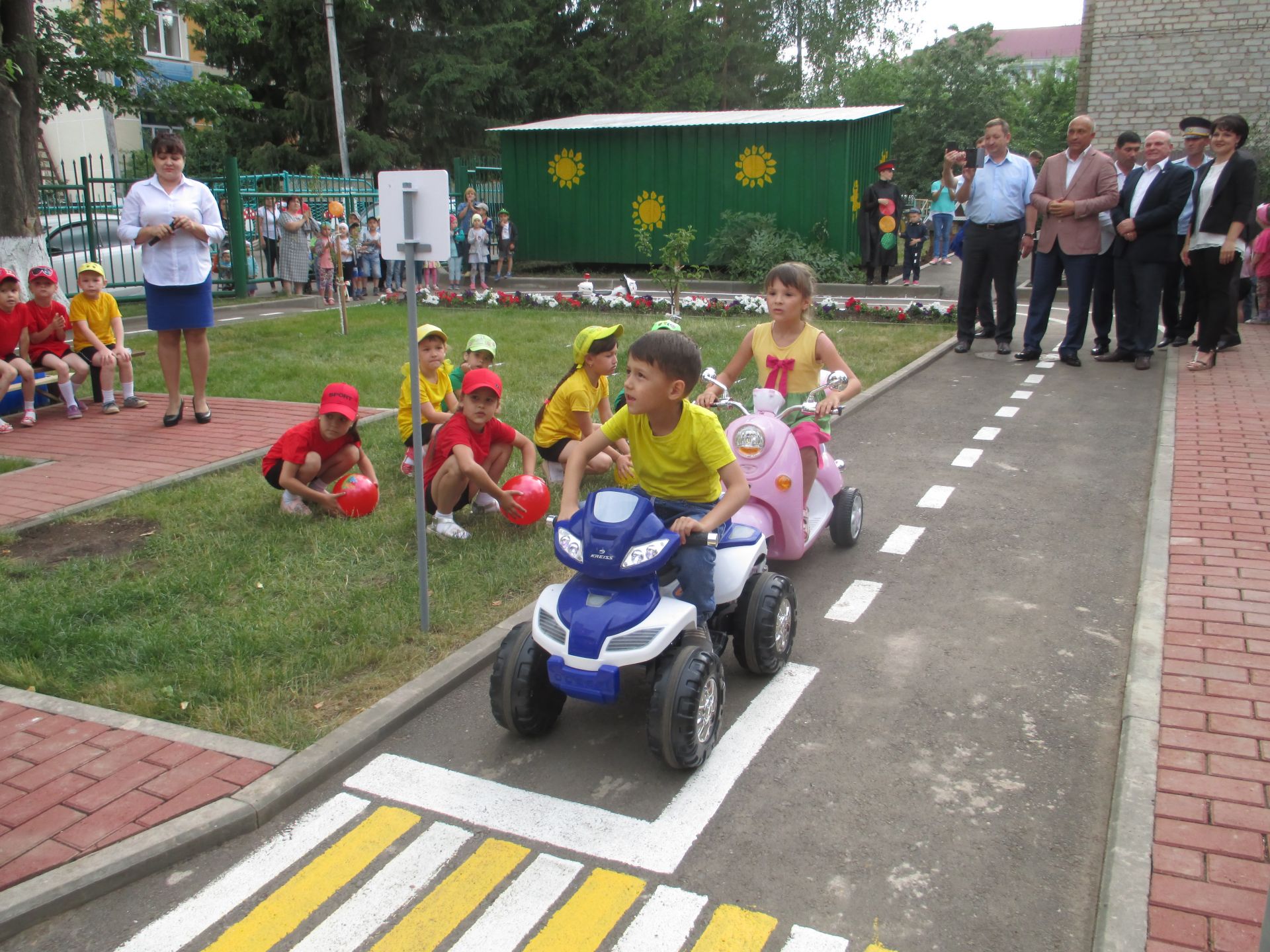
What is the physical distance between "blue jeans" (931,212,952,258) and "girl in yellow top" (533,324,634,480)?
18.2m

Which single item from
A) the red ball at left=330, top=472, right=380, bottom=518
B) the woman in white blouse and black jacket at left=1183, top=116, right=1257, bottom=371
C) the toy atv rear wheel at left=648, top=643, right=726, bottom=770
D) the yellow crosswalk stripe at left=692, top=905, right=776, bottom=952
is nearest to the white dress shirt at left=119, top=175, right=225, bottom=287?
the red ball at left=330, top=472, right=380, bottom=518

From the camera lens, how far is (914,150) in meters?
37.3

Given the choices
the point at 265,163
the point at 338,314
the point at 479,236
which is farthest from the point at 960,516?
the point at 265,163

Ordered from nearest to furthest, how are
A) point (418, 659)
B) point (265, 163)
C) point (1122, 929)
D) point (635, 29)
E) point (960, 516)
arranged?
point (1122, 929)
point (418, 659)
point (960, 516)
point (265, 163)
point (635, 29)

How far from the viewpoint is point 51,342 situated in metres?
8.92

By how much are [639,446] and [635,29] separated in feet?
115

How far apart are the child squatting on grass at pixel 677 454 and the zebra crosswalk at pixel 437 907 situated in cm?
116

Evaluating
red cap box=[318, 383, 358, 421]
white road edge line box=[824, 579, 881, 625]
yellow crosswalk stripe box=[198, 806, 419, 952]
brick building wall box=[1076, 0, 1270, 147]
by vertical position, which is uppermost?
brick building wall box=[1076, 0, 1270, 147]

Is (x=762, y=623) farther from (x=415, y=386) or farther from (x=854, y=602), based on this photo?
(x=415, y=386)

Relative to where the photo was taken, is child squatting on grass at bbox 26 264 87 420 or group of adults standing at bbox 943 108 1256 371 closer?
child squatting on grass at bbox 26 264 87 420

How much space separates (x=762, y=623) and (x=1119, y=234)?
8359 mm

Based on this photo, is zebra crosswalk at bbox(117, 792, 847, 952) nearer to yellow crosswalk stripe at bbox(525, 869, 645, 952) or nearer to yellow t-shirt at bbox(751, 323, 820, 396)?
yellow crosswalk stripe at bbox(525, 869, 645, 952)

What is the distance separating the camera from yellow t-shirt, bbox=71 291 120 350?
909cm

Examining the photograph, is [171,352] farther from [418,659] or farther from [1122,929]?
[1122,929]
